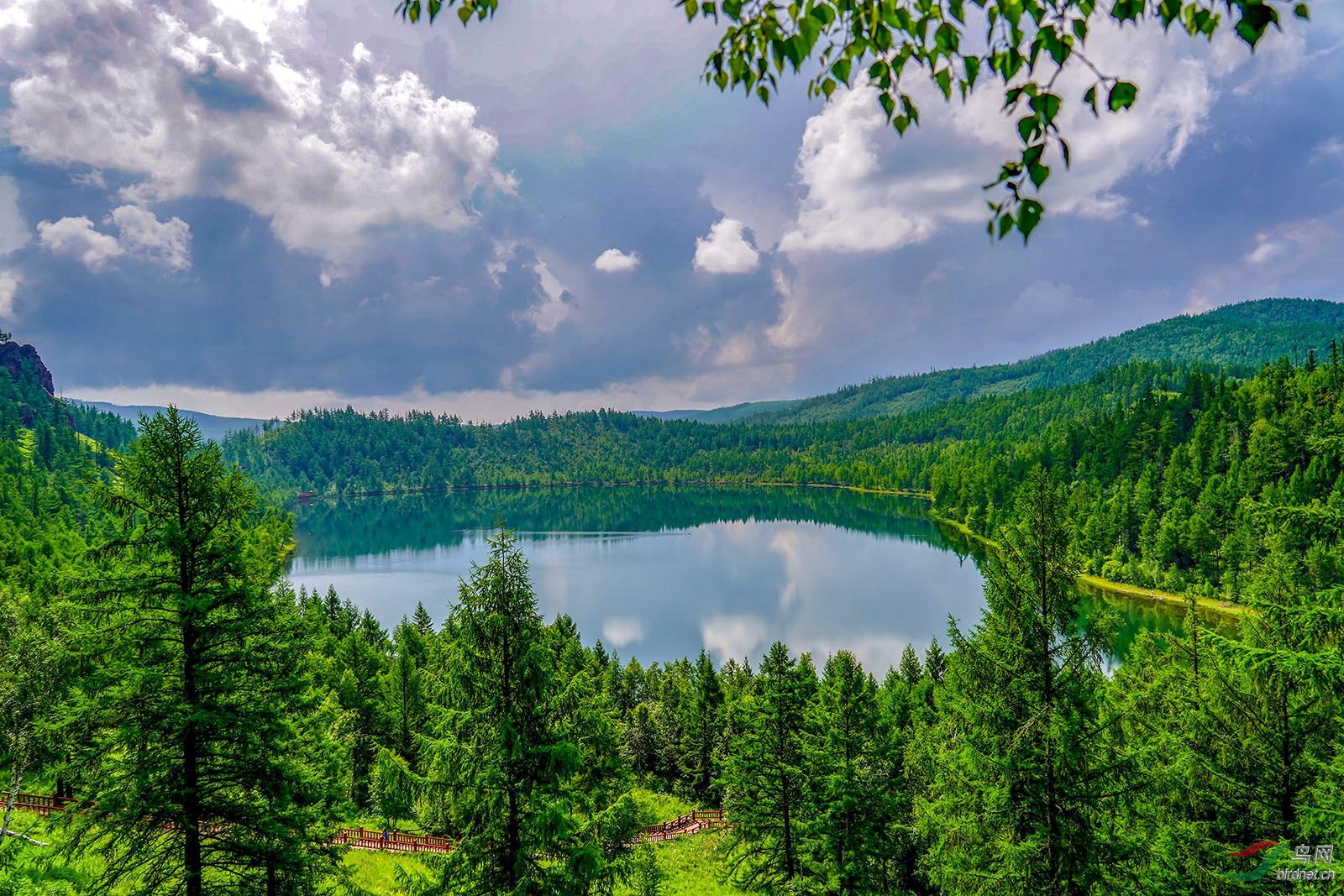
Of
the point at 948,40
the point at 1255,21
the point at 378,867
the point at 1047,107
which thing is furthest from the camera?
the point at 378,867

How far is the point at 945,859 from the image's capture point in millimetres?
10812

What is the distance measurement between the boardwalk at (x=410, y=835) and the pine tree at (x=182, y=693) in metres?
6.11

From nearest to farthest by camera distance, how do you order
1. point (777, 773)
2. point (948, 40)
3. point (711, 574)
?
point (948, 40)
point (777, 773)
point (711, 574)

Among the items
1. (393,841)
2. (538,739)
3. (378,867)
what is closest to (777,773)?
(538,739)

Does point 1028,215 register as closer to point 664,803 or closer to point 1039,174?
point 1039,174

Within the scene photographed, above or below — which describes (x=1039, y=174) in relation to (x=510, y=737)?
above

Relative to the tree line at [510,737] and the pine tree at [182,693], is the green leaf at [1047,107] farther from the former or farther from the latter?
the pine tree at [182,693]

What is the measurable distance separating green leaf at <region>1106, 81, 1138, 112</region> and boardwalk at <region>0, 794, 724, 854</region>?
52.7ft

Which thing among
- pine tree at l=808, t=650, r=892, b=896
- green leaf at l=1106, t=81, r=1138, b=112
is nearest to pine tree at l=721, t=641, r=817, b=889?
pine tree at l=808, t=650, r=892, b=896

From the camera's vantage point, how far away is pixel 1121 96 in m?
2.08

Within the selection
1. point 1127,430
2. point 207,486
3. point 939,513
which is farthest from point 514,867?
point 939,513

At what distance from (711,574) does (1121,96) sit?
7785 centimetres

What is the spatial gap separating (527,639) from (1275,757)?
42.0 feet

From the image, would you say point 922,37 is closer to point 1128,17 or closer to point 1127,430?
point 1128,17
